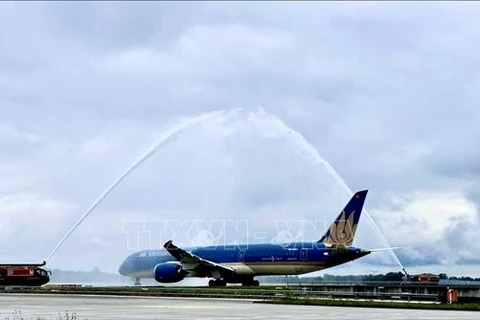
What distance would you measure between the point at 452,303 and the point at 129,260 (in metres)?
79.7

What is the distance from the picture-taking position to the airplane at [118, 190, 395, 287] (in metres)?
94.2

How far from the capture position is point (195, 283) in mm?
117938

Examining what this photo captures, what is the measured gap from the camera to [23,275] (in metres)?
99.6

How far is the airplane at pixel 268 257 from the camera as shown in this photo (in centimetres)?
9419

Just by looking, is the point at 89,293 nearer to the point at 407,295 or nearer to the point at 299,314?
the point at 407,295

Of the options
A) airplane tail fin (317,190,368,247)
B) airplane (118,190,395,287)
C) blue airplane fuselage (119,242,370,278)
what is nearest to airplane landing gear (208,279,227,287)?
airplane (118,190,395,287)

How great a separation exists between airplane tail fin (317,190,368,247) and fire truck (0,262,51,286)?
3667 centimetres

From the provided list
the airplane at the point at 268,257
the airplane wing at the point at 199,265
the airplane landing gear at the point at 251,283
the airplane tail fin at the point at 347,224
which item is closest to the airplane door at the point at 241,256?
the airplane at the point at 268,257

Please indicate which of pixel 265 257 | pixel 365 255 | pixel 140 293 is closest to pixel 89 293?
pixel 140 293

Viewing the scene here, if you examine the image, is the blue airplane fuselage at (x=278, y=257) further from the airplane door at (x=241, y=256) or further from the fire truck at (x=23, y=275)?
the fire truck at (x=23, y=275)

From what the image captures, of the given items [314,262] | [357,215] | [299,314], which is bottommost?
[299,314]

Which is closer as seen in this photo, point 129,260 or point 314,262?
point 314,262

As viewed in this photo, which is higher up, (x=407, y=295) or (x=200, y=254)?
(x=200, y=254)

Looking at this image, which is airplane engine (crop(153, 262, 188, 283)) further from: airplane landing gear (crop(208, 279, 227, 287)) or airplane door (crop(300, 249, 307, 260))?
airplane door (crop(300, 249, 307, 260))
